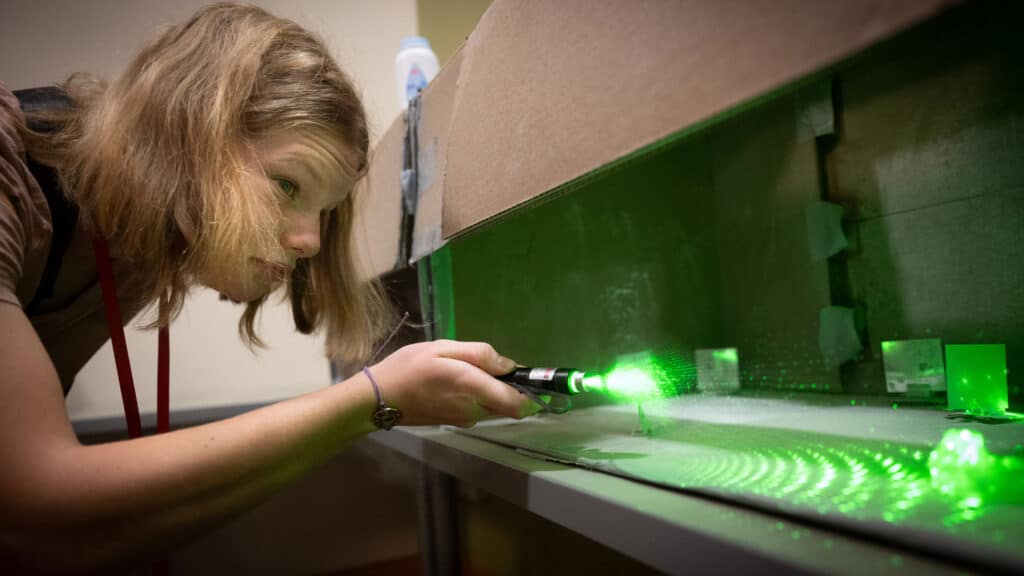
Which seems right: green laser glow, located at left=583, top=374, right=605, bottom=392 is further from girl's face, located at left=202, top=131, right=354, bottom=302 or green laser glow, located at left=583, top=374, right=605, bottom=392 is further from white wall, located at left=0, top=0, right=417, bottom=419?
white wall, located at left=0, top=0, right=417, bottom=419

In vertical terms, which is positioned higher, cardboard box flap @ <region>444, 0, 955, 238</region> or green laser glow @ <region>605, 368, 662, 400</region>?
cardboard box flap @ <region>444, 0, 955, 238</region>

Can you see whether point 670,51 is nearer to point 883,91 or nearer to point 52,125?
point 883,91

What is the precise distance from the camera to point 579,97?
483 millimetres

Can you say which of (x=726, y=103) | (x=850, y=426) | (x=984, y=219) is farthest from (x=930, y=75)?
(x=726, y=103)

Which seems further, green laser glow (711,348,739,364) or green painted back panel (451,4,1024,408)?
green laser glow (711,348,739,364)

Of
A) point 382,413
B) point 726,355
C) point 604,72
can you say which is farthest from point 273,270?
point 726,355

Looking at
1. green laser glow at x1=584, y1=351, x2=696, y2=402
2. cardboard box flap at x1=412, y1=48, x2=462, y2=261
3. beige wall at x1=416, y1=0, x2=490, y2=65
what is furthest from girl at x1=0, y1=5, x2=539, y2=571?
beige wall at x1=416, y1=0, x2=490, y2=65

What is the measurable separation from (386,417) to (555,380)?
191mm

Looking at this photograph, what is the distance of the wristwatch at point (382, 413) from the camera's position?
611 millimetres

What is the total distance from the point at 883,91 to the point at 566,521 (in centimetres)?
71

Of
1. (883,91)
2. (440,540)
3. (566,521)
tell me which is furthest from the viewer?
(440,540)

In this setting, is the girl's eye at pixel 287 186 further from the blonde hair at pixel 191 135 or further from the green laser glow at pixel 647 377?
the green laser glow at pixel 647 377

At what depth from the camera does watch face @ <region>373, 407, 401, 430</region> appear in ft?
2.02

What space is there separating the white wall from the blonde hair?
104mm
